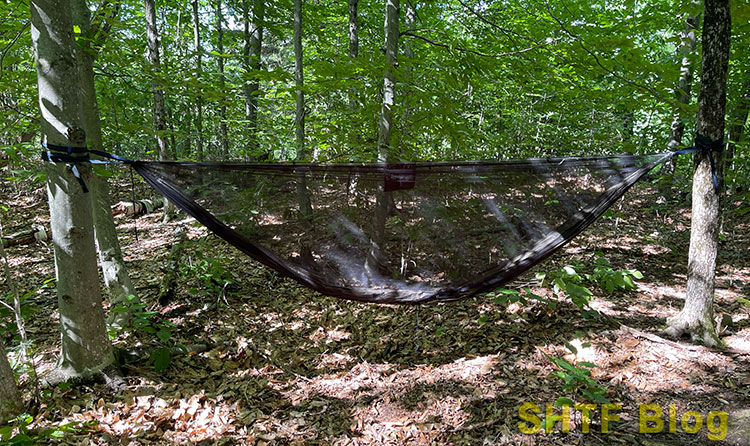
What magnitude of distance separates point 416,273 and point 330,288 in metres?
0.53

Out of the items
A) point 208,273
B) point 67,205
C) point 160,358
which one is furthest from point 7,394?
point 208,273

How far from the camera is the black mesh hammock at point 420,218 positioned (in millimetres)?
2160

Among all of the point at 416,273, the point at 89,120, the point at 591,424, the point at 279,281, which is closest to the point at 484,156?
the point at 416,273

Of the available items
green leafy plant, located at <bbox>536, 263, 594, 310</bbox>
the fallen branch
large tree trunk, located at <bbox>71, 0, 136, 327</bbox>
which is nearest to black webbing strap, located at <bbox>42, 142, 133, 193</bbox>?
large tree trunk, located at <bbox>71, 0, 136, 327</bbox>

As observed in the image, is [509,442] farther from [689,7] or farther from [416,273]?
[689,7]

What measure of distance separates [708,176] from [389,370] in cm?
217

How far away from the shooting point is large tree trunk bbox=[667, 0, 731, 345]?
2.05 metres

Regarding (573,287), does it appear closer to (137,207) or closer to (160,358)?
(160,358)

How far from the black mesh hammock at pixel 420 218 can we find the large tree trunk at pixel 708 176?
0.25 meters

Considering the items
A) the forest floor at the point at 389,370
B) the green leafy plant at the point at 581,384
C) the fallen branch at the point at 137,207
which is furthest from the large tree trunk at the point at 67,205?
the fallen branch at the point at 137,207

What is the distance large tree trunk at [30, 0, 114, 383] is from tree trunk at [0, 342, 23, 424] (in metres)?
0.23

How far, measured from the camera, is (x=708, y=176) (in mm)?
2086

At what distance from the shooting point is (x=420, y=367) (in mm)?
2301

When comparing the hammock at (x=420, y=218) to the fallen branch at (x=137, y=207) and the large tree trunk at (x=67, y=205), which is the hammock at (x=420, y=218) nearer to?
the large tree trunk at (x=67, y=205)
